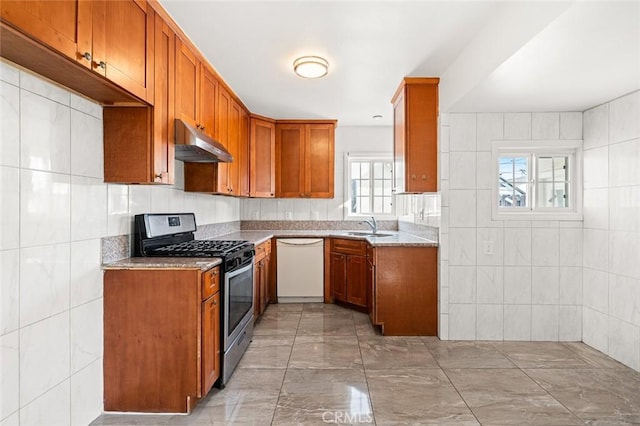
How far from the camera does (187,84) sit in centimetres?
254

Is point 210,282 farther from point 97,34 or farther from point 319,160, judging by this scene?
point 319,160

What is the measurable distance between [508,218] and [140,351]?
317 centimetres

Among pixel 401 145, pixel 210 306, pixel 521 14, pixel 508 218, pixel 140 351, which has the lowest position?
pixel 140 351

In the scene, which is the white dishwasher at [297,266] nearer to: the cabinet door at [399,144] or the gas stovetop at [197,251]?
the cabinet door at [399,144]

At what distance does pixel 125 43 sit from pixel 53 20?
505mm

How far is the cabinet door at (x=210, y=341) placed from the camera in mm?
2096

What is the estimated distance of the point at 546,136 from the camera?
323cm

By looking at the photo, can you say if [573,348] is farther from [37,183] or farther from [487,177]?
[37,183]

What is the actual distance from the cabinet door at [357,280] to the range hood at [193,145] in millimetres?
1992

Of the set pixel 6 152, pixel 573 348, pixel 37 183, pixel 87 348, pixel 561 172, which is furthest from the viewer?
pixel 561 172

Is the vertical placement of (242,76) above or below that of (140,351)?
above

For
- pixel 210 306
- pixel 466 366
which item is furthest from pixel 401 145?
pixel 210 306

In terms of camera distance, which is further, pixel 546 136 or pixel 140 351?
pixel 546 136

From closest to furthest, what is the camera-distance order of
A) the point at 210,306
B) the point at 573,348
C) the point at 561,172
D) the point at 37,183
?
the point at 37,183, the point at 210,306, the point at 573,348, the point at 561,172
